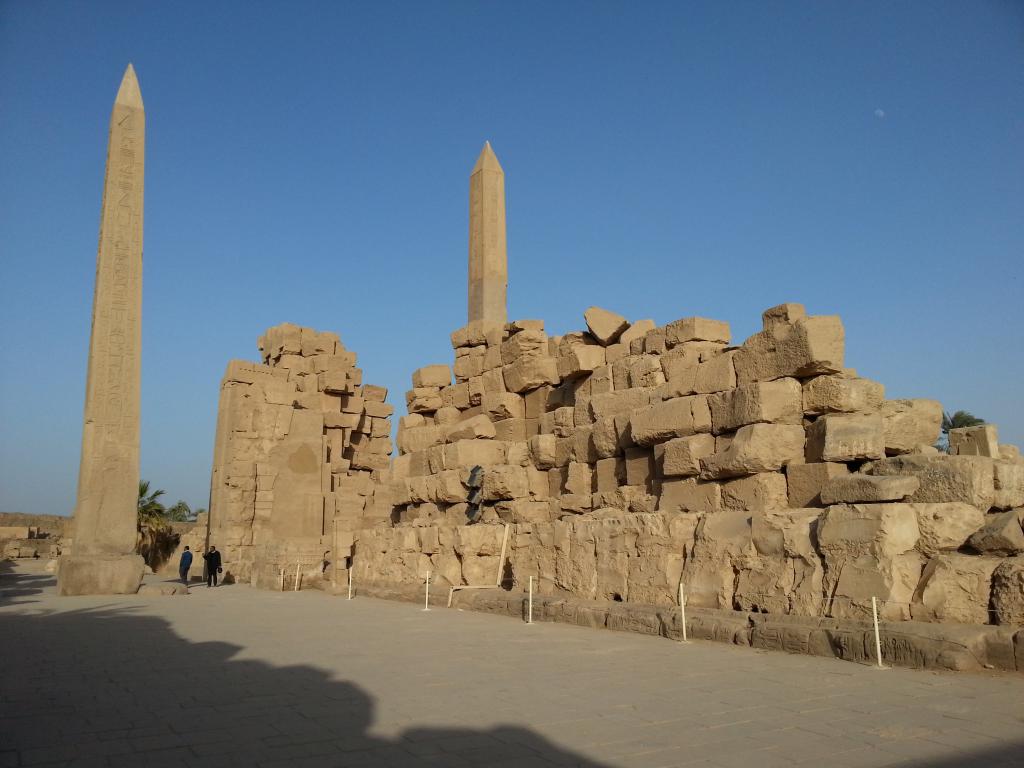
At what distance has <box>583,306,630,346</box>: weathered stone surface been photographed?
10.6m

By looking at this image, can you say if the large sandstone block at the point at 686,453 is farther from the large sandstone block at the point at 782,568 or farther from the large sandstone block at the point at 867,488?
the large sandstone block at the point at 867,488

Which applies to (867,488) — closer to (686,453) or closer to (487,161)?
(686,453)

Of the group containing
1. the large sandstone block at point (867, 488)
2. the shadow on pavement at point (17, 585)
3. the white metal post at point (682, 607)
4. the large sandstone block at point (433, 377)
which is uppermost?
the large sandstone block at point (433, 377)

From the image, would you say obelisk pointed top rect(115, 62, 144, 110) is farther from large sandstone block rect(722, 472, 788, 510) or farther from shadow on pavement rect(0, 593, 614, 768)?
large sandstone block rect(722, 472, 788, 510)

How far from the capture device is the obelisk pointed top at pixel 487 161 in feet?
50.4

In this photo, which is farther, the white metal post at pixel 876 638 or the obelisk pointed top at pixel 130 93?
the obelisk pointed top at pixel 130 93

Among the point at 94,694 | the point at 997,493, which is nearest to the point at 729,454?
the point at 997,493

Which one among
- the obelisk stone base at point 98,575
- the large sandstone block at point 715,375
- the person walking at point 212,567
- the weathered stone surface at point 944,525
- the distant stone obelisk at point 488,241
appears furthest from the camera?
the person walking at point 212,567

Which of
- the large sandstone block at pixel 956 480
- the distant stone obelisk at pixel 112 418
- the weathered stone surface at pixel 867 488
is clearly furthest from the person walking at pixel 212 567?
the large sandstone block at pixel 956 480

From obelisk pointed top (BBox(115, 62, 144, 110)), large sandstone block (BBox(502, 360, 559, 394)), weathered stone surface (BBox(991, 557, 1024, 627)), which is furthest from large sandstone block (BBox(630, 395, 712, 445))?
obelisk pointed top (BBox(115, 62, 144, 110))

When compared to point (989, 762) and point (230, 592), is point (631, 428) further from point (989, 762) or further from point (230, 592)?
point (230, 592)

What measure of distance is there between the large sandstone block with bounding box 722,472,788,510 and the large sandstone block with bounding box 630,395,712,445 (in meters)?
0.81

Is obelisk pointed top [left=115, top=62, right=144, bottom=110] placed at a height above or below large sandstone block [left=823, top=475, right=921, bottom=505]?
above

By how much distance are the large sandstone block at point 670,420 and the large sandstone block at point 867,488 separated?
1712mm
